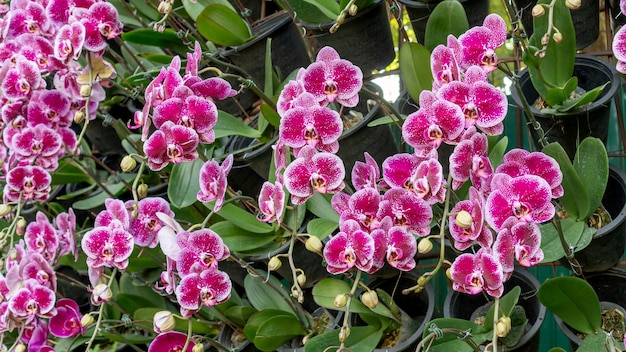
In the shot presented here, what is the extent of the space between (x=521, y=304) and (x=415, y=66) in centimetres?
37

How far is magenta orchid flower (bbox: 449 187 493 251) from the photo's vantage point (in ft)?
2.31

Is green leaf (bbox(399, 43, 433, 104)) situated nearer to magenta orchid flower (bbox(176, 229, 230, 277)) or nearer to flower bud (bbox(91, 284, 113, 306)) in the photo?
magenta orchid flower (bbox(176, 229, 230, 277))

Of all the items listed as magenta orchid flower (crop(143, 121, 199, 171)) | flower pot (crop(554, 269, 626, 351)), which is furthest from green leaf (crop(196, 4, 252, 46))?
flower pot (crop(554, 269, 626, 351))

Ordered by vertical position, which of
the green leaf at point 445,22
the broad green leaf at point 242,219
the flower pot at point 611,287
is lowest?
the flower pot at point 611,287

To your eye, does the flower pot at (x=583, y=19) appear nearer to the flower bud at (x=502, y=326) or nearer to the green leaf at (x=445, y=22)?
the green leaf at (x=445, y=22)

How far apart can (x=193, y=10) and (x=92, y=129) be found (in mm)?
449

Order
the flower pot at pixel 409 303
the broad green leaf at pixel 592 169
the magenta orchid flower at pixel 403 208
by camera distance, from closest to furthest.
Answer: the magenta orchid flower at pixel 403 208 < the broad green leaf at pixel 592 169 < the flower pot at pixel 409 303

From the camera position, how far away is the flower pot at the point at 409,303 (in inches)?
39.4

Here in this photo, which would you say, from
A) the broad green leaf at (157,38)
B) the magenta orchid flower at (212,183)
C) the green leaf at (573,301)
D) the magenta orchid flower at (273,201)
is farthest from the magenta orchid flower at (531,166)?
the broad green leaf at (157,38)

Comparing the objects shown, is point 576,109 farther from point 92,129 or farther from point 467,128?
point 92,129

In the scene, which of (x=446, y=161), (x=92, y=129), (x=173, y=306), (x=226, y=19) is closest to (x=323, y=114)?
(x=446, y=161)

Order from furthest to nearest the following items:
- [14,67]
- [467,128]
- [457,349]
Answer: [14,67] < [457,349] < [467,128]

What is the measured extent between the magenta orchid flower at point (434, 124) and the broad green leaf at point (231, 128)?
44cm

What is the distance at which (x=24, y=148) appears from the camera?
3.60ft
